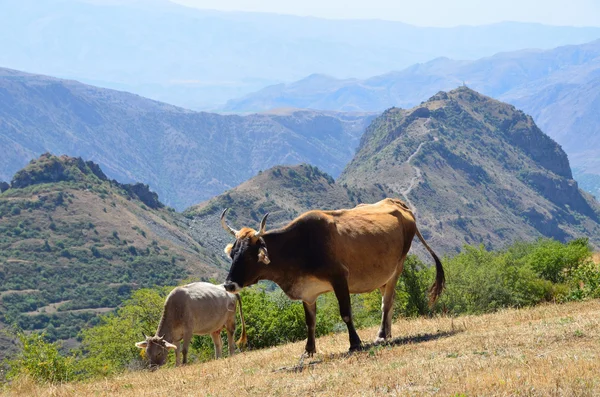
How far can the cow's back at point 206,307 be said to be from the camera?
859 inches

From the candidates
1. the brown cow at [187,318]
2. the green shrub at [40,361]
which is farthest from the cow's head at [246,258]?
the green shrub at [40,361]

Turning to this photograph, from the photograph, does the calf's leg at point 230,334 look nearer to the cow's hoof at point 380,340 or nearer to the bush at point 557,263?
the cow's hoof at point 380,340

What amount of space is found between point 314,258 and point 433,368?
4121 mm

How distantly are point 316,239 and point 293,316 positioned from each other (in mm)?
17367

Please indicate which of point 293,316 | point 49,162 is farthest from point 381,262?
point 49,162

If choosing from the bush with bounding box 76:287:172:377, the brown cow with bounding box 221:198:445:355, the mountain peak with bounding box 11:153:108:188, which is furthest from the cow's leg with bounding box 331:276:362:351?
the mountain peak with bounding box 11:153:108:188

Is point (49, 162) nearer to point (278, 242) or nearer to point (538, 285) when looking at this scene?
point (538, 285)

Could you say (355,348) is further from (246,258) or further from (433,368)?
(433,368)

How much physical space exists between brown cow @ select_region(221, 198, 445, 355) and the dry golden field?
130cm

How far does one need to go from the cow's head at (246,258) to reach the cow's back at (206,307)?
6.98 metres

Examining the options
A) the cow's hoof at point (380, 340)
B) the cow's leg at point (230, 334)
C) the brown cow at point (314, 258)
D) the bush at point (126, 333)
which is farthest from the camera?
the bush at point (126, 333)

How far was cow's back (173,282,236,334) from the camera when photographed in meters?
21.8

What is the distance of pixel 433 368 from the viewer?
11812 millimetres

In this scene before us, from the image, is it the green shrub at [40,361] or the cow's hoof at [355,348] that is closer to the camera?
the cow's hoof at [355,348]
